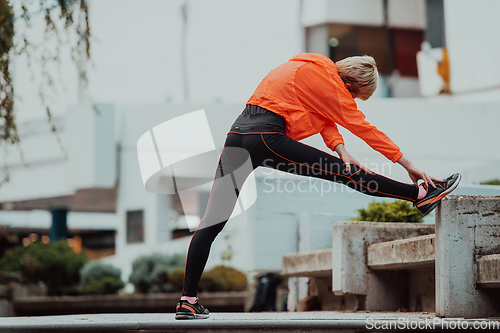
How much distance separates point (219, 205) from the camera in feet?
11.2

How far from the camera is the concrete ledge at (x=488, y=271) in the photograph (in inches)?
128

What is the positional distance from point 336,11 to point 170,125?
18.4ft

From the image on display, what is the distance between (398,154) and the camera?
3.41 metres

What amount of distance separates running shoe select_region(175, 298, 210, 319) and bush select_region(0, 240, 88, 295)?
41.8ft

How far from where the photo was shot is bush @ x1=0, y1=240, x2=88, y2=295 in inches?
608

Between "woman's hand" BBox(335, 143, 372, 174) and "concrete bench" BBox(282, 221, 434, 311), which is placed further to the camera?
"concrete bench" BBox(282, 221, 434, 311)

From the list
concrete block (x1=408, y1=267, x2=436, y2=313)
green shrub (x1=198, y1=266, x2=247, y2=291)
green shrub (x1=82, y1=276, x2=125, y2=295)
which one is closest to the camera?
concrete block (x1=408, y1=267, x2=436, y2=313)

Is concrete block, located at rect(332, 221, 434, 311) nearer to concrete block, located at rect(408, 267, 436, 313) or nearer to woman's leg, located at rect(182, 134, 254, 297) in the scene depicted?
concrete block, located at rect(408, 267, 436, 313)

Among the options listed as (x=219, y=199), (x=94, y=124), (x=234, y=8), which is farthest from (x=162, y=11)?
(x=219, y=199)

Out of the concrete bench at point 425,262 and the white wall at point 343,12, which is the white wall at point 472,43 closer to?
the white wall at point 343,12

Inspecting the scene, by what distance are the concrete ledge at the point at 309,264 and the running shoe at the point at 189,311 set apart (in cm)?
199

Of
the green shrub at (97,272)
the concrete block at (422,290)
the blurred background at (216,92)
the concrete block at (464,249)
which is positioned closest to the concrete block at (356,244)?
the concrete block at (422,290)

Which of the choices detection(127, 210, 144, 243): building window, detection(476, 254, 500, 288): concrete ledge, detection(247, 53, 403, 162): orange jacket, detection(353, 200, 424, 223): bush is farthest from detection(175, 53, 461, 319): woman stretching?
detection(127, 210, 144, 243): building window

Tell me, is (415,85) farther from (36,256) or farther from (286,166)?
(286,166)
